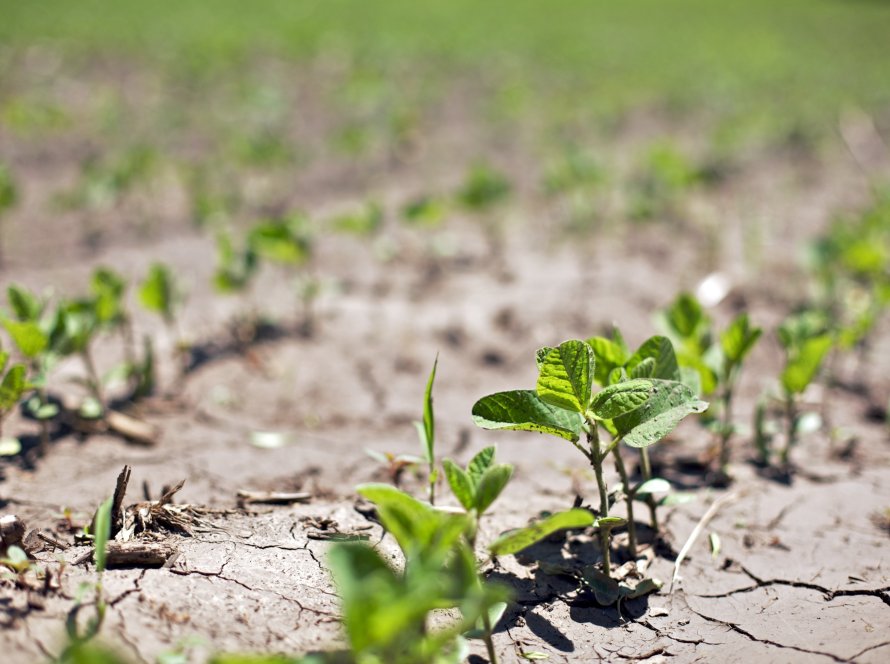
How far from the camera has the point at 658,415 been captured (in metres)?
1.82

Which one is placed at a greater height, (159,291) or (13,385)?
(159,291)

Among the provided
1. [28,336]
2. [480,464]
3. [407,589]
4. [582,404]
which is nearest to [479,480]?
[480,464]

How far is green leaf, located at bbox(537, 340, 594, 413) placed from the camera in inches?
68.2

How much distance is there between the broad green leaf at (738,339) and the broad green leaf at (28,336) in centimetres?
206

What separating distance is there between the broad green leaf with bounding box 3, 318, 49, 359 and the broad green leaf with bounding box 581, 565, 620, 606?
5.61 ft

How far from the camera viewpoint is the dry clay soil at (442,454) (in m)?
1.75

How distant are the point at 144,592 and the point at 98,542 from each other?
172 millimetres

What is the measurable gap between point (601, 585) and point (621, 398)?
507 mm

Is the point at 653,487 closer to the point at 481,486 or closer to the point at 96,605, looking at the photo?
the point at 481,486

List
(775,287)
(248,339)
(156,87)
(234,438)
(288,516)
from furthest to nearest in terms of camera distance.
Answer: (156,87), (775,287), (248,339), (234,438), (288,516)

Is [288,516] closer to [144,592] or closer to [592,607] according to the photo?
[144,592]

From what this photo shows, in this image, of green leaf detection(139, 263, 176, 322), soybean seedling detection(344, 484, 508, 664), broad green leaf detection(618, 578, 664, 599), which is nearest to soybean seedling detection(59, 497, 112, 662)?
soybean seedling detection(344, 484, 508, 664)

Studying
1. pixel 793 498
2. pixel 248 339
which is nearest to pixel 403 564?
pixel 793 498

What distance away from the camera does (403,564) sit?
194 cm
